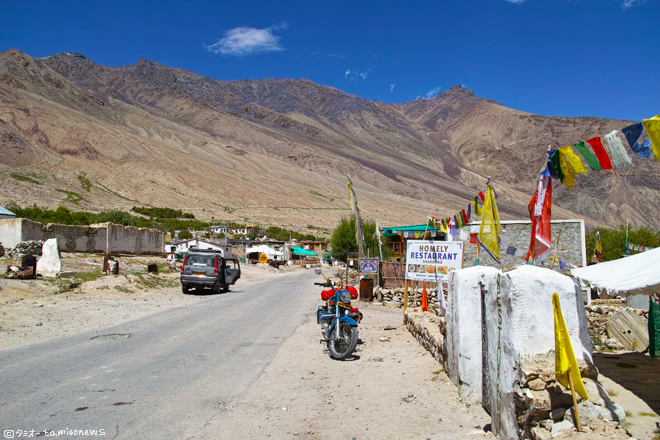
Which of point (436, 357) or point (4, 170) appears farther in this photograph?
point (4, 170)

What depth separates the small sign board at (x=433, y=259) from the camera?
12.7m

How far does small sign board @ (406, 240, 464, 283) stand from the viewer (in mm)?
12703

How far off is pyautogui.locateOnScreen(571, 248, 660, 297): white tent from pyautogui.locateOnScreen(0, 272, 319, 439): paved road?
17.4 ft

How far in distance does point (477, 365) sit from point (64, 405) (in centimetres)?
475

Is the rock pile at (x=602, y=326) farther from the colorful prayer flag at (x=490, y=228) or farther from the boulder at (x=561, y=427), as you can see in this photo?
the boulder at (x=561, y=427)

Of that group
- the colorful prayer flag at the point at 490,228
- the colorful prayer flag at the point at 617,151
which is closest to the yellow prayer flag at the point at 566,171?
the colorful prayer flag at the point at 617,151

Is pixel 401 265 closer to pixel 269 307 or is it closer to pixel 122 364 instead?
pixel 269 307

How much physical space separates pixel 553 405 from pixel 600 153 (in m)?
3.98

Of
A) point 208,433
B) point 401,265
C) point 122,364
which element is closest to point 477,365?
point 208,433

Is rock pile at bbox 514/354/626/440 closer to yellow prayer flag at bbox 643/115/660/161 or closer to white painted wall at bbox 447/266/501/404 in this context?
white painted wall at bbox 447/266/501/404

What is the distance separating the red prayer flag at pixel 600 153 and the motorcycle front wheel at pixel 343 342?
15.7ft

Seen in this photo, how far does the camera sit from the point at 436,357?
7641 millimetres

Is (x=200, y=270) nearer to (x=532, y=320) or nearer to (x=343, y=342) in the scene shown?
(x=343, y=342)

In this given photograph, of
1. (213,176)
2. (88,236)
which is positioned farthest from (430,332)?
(213,176)
